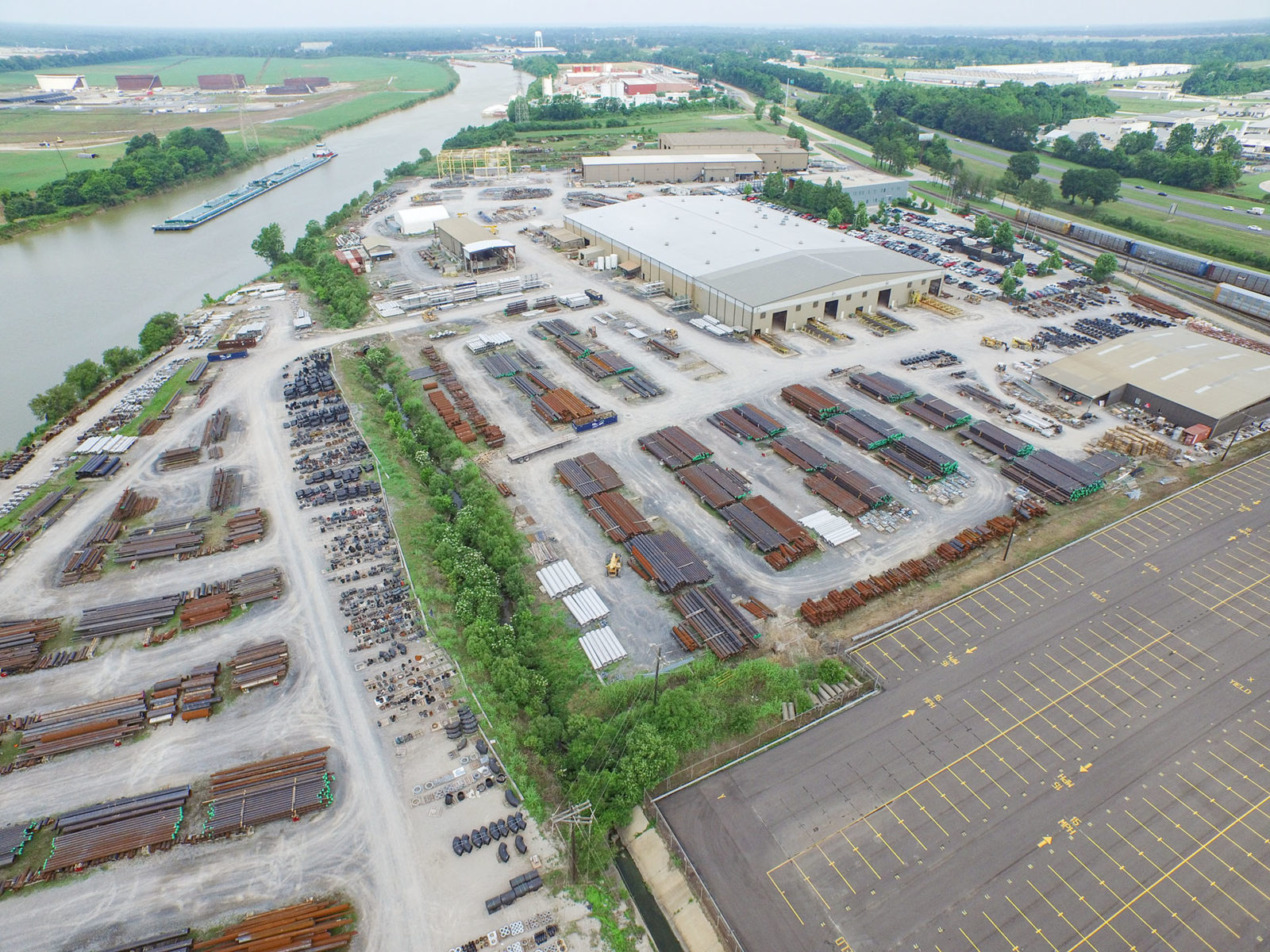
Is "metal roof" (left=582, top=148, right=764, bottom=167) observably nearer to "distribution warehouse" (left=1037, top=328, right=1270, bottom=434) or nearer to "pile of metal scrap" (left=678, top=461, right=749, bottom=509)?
"distribution warehouse" (left=1037, top=328, right=1270, bottom=434)

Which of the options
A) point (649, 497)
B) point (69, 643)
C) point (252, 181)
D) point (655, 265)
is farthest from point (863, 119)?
point (69, 643)

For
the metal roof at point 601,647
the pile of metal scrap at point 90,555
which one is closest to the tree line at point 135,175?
the pile of metal scrap at point 90,555

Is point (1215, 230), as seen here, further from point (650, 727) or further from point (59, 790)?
point (59, 790)

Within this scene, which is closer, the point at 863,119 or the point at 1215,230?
the point at 1215,230

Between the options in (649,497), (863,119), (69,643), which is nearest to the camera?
(69,643)

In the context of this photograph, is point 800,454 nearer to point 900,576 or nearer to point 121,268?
point 900,576

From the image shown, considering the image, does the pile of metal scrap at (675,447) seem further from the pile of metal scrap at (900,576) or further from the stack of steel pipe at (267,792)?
the stack of steel pipe at (267,792)

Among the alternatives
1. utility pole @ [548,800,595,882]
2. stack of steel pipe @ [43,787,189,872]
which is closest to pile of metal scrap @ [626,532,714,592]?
utility pole @ [548,800,595,882]
